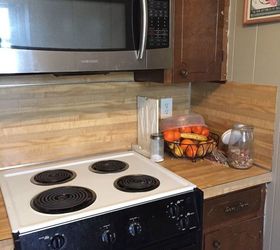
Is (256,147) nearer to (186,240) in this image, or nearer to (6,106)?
(186,240)

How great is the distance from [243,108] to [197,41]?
1.28 ft

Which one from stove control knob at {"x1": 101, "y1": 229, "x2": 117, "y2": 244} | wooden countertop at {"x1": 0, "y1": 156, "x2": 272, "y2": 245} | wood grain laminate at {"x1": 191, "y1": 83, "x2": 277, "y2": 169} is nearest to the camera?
stove control knob at {"x1": 101, "y1": 229, "x2": 117, "y2": 244}

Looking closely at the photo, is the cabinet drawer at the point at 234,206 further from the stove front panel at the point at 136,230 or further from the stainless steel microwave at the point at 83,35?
the stainless steel microwave at the point at 83,35

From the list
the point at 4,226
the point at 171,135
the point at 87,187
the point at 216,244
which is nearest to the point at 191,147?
the point at 171,135

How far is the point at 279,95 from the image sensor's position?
1.32 m

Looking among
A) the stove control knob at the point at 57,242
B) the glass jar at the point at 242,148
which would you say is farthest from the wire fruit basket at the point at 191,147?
the stove control knob at the point at 57,242

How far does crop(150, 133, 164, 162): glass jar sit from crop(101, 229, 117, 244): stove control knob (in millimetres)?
543

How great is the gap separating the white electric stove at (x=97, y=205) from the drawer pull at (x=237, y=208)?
0.19 m

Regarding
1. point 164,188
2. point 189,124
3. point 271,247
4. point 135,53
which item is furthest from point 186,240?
point 135,53

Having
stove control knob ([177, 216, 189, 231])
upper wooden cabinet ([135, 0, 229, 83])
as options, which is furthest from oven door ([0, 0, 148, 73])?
stove control knob ([177, 216, 189, 231])

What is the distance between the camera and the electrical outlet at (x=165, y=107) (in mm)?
1742

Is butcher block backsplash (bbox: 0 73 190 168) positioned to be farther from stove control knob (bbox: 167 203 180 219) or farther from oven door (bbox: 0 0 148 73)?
stove control knob (bbox: 167 203 180 219)

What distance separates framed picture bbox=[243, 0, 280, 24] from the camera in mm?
1274

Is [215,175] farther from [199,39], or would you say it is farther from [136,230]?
[199,39]
